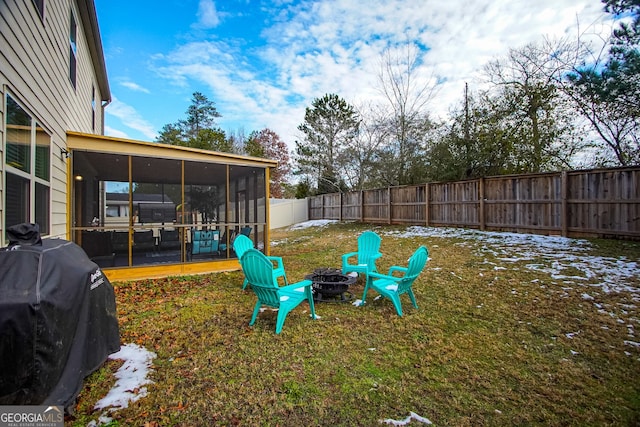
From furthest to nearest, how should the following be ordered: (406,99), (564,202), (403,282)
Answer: (406,99) < (564,202) < (403,282)

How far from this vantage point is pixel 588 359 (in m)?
2.62

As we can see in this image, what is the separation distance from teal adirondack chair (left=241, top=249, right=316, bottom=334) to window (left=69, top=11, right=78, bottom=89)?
497 centimetres

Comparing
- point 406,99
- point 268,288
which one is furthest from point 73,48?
point 406,99

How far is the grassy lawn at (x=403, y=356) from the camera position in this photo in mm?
1980

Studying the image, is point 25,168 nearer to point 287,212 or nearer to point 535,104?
point 535,104

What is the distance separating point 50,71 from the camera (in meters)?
3.83

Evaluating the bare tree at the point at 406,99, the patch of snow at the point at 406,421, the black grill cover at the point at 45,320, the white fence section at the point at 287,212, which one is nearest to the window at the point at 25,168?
the black grill cover at the point at 45,320

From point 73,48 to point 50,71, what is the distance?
217 cm

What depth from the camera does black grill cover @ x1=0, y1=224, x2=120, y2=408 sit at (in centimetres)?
160

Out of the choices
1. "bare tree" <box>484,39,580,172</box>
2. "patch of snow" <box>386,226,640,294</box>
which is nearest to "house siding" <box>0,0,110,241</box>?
"patch of snow" <box>386,226,640,294</box>

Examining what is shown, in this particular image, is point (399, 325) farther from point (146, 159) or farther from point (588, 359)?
point (146, 159)

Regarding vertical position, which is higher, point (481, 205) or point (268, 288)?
point (481, 205)

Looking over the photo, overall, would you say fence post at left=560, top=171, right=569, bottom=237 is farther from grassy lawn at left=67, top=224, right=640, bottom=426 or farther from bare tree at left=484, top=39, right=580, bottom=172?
bare tree at left=484, top=39, right=580, bottom=172

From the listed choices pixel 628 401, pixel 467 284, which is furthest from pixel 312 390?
pixel 467 284
